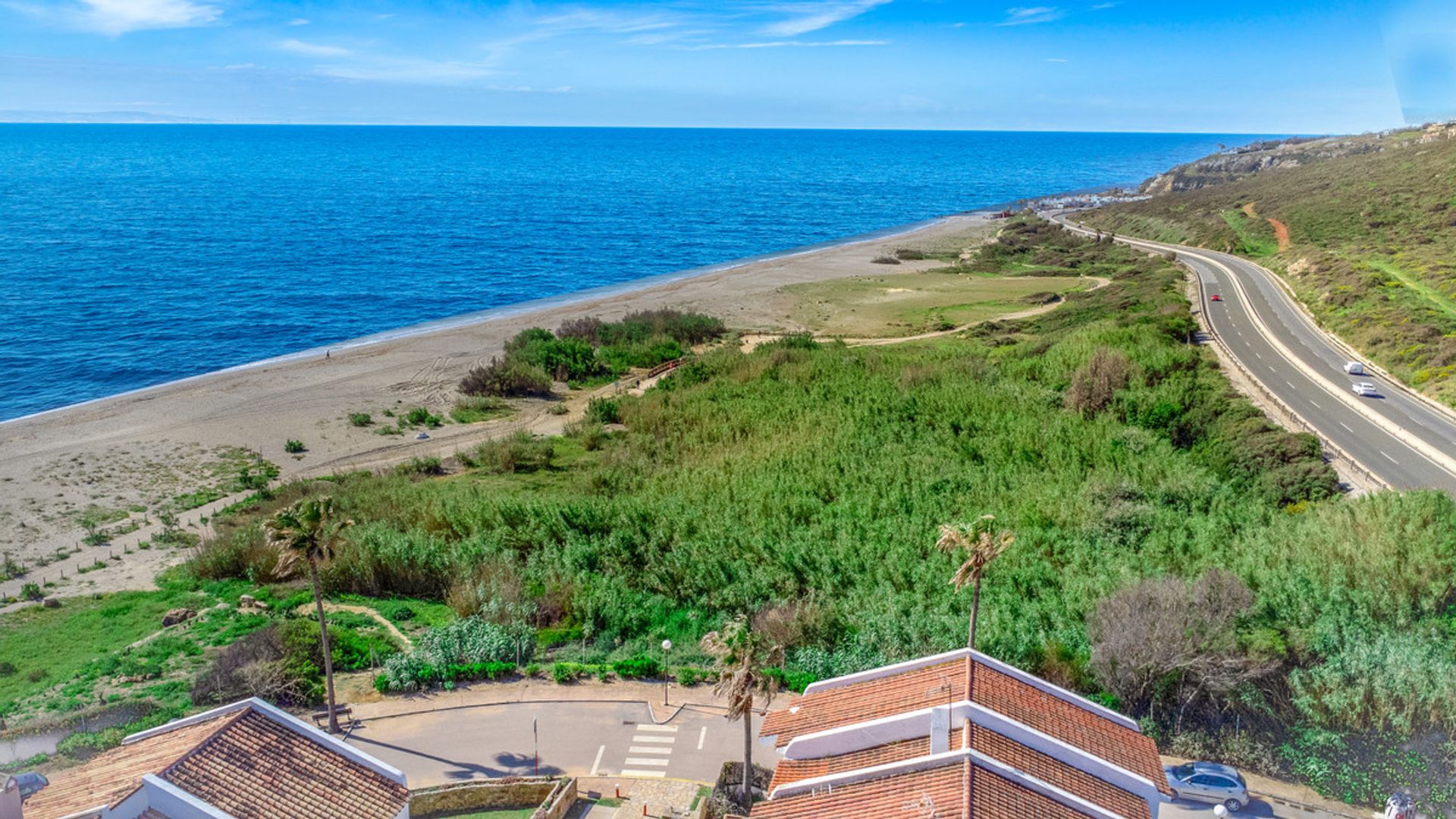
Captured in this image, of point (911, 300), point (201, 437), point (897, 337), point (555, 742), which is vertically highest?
point (911, 300)

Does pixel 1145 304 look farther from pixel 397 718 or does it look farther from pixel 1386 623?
pixel 397 718

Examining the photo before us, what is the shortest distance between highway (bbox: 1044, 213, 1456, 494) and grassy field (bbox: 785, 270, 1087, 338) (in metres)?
19.2

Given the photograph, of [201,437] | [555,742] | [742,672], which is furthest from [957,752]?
[201,437]

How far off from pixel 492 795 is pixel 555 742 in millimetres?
2986

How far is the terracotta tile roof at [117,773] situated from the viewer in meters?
15.5

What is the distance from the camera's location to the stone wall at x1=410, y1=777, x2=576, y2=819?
19.6 meters

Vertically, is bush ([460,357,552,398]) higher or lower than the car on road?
higher

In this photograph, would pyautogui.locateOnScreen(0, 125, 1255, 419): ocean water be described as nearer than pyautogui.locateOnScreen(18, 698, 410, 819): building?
No

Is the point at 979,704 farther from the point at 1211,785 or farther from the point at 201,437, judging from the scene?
the point at 201,437

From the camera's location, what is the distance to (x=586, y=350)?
67.1m

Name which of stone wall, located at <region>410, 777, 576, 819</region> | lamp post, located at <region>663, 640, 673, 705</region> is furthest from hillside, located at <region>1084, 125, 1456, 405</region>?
stone wall, located at <region>410, 777, 576, 819</region>

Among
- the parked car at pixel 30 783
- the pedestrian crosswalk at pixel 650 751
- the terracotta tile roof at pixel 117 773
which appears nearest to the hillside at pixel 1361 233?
the pedestrian crosswalk at pixel 650 751

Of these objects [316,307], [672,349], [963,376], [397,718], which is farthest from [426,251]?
[397,718]

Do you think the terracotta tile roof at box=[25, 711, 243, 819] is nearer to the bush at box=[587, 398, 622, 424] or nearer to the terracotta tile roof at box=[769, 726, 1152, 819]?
the terracotta tile roof at box=[769, 726, 1152, 819]
